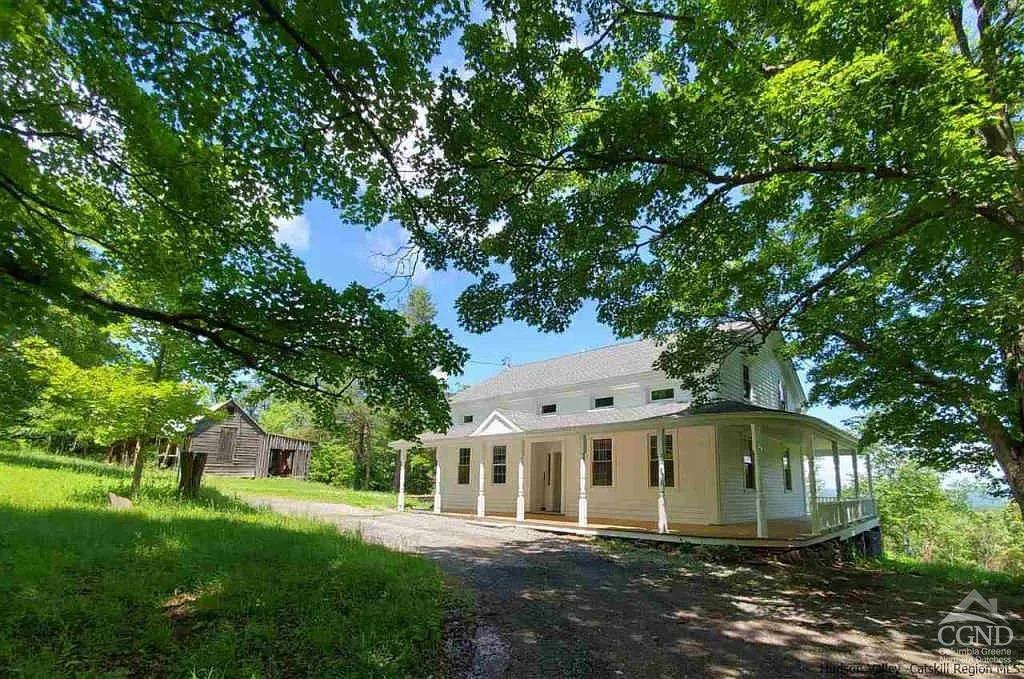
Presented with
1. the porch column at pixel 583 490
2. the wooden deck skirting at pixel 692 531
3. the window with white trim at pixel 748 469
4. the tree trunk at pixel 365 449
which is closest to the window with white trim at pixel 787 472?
the wooden deck skirting at pixel 692 531

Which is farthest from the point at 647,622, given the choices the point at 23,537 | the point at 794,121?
the point at 23,537

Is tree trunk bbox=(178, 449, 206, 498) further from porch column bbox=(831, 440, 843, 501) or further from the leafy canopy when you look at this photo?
porch column bbox=(831, 440, 843, 501)

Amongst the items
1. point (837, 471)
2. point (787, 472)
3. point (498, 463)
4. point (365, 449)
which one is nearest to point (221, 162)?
point (498, 463)

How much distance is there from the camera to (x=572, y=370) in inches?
751

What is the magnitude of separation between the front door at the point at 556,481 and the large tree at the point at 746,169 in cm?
749

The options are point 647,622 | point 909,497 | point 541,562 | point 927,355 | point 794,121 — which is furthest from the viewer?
point 909,497

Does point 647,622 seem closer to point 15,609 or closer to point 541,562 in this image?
point 541,562

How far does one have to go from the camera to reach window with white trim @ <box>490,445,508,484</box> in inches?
698

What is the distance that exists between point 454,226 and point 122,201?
4613 millimetres

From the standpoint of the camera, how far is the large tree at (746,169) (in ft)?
17.2

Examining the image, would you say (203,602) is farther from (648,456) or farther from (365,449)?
(365,449)

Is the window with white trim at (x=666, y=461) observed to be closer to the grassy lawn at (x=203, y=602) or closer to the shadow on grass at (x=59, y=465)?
the grassy lawn at (x=203, y=602)

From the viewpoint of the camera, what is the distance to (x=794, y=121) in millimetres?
5367

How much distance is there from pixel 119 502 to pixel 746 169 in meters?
13.0
